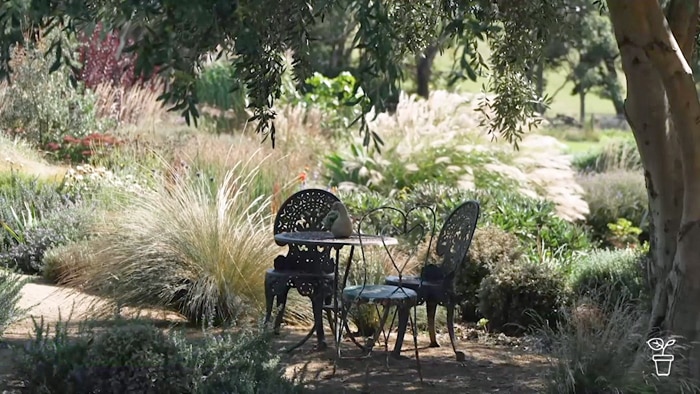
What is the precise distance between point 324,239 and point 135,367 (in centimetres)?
215

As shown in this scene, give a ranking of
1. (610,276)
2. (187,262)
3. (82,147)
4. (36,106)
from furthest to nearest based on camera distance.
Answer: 1. (36,106)
2. (82,147)
3. (610,276)
4. (187,262)

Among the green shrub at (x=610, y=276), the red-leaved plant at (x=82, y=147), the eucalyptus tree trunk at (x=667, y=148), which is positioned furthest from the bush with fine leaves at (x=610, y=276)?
the red-leaved plant at (x=82, y=147)

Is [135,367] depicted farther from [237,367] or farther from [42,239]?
Answer: [42,239]

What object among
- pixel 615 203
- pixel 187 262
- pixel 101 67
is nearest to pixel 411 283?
pixel 187 262

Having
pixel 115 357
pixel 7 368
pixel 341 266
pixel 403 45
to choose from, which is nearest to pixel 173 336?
pixel 115 357

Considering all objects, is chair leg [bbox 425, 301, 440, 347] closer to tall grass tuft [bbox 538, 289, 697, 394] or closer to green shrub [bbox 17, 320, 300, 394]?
tall grass tuft [bbox 538, 289, 697, 394]

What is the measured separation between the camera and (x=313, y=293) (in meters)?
7.62

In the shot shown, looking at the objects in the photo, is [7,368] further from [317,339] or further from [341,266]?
[341,266]

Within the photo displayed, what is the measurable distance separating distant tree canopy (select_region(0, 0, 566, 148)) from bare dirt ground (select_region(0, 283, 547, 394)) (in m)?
1.64

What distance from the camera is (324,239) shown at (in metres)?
7.06

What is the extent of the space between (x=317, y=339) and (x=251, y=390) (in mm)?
2564

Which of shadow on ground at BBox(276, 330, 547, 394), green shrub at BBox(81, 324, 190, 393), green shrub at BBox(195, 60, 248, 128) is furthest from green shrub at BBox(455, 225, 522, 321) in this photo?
green shrub at BBox(195, 60, 248, 128)

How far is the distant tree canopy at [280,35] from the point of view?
368cm

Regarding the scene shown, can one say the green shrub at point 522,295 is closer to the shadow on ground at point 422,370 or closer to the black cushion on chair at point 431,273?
the shadow on ground at point 422,370
